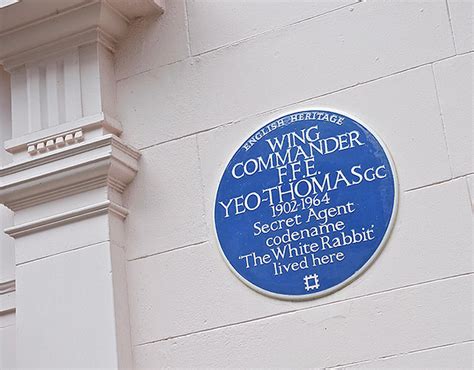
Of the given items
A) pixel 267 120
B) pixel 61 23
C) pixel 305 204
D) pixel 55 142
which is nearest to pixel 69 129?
pixel 55 142

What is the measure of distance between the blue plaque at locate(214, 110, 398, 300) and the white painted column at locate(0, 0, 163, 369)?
525 millimetres

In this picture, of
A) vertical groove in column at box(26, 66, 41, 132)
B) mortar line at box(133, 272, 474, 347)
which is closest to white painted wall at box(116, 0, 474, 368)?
mortar line at box(133, 272, 474, 347)

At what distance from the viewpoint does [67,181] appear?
15.5 ft

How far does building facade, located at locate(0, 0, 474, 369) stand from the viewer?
4.15 m

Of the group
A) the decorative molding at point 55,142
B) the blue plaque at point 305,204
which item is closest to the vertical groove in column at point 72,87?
the decorative molding at point 55,142

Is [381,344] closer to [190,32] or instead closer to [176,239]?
[176,239]

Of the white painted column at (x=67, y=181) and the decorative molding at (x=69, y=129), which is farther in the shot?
the decorative molding at (x=69, y=129)

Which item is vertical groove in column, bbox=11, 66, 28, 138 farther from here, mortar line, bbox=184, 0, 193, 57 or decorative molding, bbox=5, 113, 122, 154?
mortar line, bbox=184, 0, 193, 57

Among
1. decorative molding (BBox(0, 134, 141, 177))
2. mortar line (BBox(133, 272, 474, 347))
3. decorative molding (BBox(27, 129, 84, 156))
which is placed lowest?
mortar line (BBox(133, 272, 474, 347))

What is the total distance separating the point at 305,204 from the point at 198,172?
0.55 metres

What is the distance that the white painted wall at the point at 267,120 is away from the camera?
4.11 meters

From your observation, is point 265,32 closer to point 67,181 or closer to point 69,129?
point 69,129

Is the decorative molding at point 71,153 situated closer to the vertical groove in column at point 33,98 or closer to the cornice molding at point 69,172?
the cornice molding at point 69,172

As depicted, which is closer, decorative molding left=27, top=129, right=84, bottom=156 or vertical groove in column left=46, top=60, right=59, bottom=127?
decorative molding left=27, top=129, right=84, bottom=156
